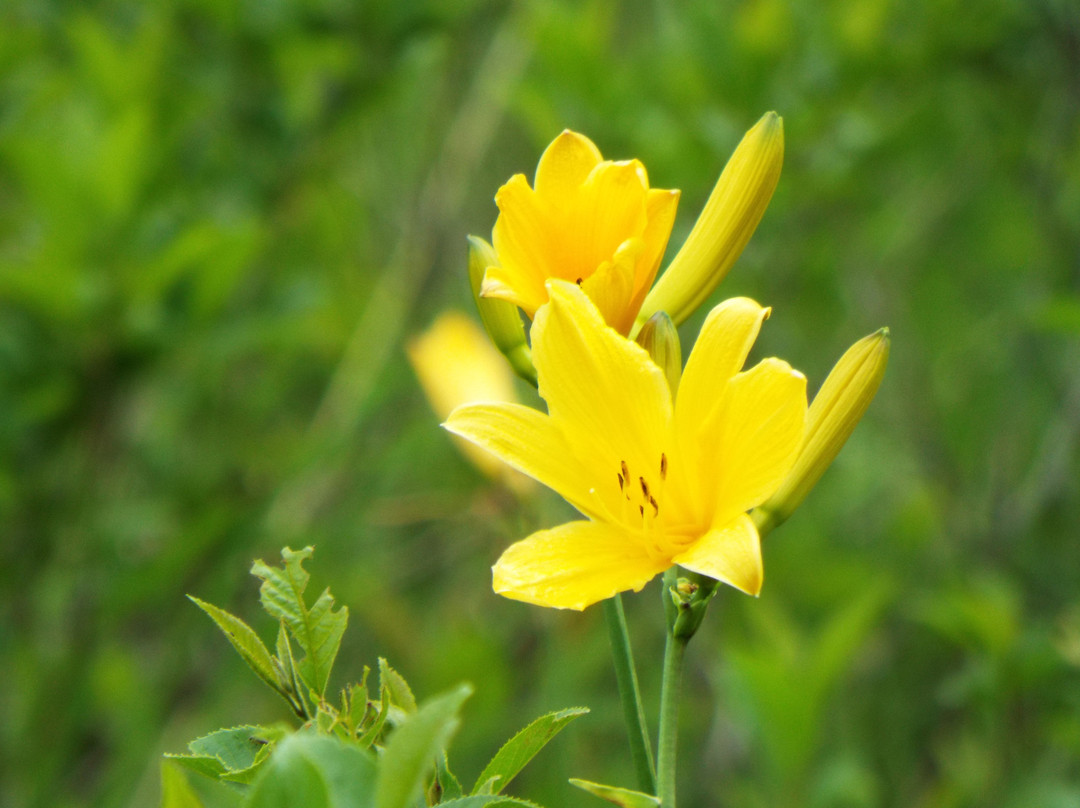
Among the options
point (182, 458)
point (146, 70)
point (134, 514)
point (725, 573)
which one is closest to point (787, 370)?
point (725, 573)

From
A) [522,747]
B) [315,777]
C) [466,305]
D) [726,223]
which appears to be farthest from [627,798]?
[466,305]

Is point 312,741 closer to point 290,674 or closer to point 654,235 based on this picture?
point 290,674

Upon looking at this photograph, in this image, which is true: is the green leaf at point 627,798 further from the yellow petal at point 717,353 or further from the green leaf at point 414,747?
the yellow petal at point 717,353

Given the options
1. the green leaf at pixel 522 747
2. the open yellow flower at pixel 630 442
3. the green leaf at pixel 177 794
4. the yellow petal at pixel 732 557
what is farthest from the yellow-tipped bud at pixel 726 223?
the green leaf at pixel 177 794

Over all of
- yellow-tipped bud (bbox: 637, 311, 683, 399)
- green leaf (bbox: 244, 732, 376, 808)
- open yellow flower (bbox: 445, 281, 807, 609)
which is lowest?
green leaf (bbox: 244, 732, 376, 808)

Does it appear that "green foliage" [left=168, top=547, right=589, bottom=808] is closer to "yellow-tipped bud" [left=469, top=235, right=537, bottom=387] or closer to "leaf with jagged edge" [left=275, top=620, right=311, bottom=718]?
"leaf with jagged edge" [left=275, top=620, right=311, bottom=718]

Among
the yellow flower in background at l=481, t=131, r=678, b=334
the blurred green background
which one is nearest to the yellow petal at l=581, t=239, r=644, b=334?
the yellow flower in background at l=481, t=131, r=678, b=334
